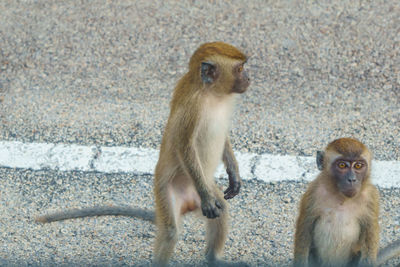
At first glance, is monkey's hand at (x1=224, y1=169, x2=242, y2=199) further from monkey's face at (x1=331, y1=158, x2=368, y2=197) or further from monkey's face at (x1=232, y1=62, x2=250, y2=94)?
monkey's face at (x1=331, y1=158, x2=368, y2=197)

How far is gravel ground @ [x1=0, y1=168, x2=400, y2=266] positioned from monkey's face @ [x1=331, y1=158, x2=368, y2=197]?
2.93 feet

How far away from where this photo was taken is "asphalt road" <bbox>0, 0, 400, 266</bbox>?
473 cm

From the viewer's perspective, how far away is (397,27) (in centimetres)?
683

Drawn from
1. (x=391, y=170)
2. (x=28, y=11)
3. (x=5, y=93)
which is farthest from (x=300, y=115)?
(x=28, y=11)

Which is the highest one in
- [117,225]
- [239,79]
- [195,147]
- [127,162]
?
[239,79]

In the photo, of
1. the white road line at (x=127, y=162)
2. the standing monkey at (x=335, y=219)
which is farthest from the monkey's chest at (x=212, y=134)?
the white road line at (x=127, y=162)

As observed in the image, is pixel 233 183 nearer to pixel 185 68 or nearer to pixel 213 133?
pixel 213 133

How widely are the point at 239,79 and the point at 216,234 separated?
3.57 ft

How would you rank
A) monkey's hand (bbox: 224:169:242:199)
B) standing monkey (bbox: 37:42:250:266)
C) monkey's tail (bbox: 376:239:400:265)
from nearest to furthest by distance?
standing monkey (bbox: 37:42:250:266) < monkey's tail (bbox: 376:239:400:265) < monkey's hand (bbox: 224:169:242:199)

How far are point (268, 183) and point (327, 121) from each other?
3.39ft

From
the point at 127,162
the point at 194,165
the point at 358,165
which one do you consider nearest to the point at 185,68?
the point at 127,162

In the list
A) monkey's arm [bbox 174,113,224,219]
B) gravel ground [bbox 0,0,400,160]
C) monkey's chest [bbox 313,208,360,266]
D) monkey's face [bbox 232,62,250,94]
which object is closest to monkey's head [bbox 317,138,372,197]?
monkey's chest [bbox 313,208,360,266]

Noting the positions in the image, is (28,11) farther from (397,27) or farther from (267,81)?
(397,27)

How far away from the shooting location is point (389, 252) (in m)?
4.29
